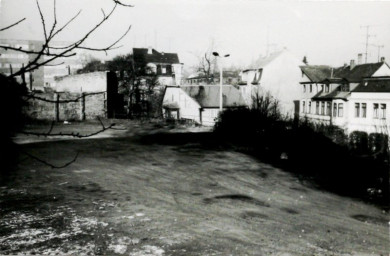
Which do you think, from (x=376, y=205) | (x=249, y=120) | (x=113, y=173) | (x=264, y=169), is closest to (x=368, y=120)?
(x=249, y=120)

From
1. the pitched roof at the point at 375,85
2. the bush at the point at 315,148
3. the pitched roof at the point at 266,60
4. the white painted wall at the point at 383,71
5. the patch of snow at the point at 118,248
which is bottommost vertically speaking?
the patch of snow at the point at 118,248

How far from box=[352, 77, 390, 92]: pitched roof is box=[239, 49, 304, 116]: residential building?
1194cm

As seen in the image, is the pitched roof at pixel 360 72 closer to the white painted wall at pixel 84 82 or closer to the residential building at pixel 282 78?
the residential building at pixel 282 78

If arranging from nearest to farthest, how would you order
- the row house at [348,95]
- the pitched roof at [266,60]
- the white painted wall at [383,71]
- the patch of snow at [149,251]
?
1. the patch of snow at [149,251]
2. the row house at [348,95]
3. the white painted wall at [383,71]
4. the pitched roof at [266,60]

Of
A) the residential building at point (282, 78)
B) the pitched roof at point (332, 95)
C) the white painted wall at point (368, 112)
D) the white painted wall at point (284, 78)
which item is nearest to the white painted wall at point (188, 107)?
the residential building at point (282, 78)

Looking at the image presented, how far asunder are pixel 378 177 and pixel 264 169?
4.66 m

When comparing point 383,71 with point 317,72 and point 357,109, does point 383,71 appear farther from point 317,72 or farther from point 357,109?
point 317,72

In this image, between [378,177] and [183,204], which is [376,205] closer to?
[378,177]

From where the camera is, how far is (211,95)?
45.2 meters

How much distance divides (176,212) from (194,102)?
34.1 m

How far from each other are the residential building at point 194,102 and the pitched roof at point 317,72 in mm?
9205

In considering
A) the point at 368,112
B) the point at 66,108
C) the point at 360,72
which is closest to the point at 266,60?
the point at 360,72

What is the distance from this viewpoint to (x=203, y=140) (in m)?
23.5

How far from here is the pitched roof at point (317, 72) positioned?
44.2 meters
